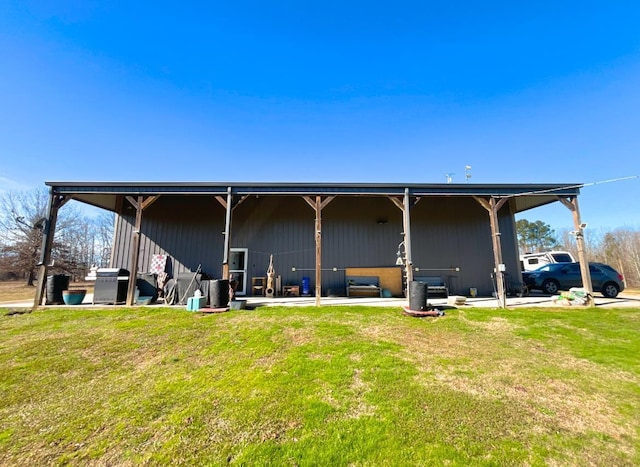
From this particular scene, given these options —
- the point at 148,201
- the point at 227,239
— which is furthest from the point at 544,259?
the point at 148,201

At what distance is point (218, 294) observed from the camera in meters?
6.64

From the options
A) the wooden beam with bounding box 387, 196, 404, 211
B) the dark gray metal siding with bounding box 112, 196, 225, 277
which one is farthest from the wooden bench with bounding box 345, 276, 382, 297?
the dark gray metal siding with bounding box 112, 196, 225, 277

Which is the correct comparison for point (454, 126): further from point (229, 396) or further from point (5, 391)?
point (5, 391)

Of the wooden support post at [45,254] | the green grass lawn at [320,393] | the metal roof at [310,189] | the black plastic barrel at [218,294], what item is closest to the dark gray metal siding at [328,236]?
the metal roof at [310,189]

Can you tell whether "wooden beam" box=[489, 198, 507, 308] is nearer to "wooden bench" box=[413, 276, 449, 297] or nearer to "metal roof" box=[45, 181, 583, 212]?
"metal roof" box=[45, 181, 583, 212]

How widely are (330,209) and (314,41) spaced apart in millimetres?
6111

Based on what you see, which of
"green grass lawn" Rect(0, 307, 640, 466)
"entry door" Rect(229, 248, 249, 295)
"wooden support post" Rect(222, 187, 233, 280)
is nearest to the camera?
"green grass lawn" Rect(0, 307, 640, 466)

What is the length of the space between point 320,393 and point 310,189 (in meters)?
5.84

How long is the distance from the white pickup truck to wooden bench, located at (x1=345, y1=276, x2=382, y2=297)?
6.58 metres

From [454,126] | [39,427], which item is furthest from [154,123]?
[454,126]

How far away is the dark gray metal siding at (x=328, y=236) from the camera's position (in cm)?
1023

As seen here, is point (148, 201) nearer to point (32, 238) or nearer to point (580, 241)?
point (580, 241)

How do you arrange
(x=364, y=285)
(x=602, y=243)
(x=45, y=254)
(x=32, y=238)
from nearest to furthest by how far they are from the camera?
1. (x=45, y=254)
2. (x=364, y=285)
3. (x=32, y=238)
4. (x=602, y=243)

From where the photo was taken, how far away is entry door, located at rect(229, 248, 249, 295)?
1010 centimetres
